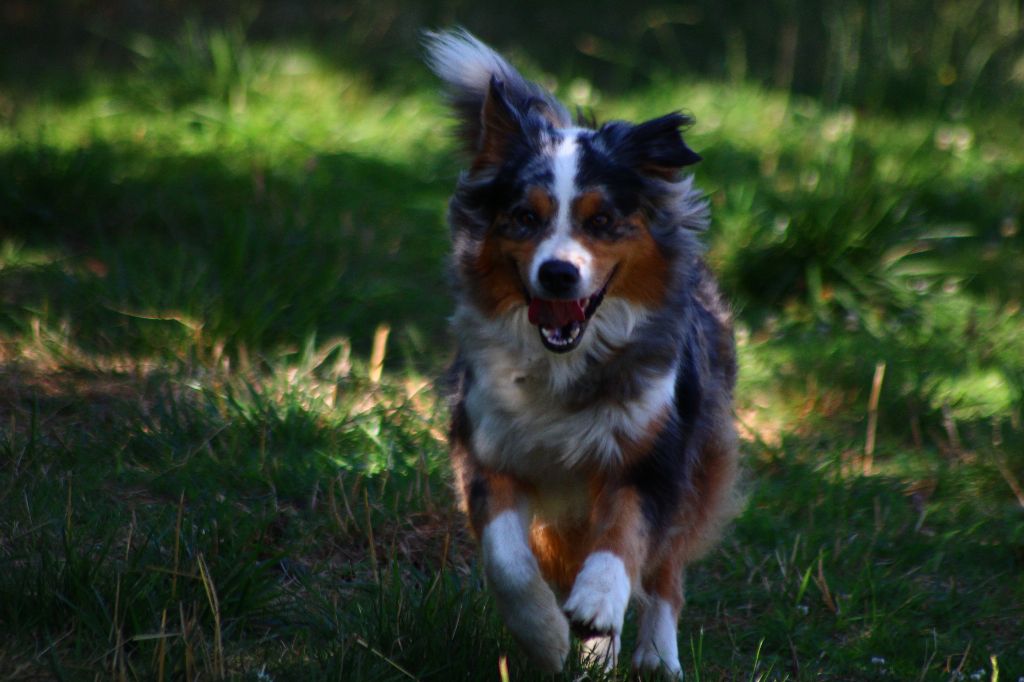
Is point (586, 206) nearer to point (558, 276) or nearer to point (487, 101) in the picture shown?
point (558, 276)

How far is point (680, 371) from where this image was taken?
3.58 m

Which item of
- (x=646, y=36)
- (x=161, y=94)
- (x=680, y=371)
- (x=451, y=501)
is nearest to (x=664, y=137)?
(x=680, y=371)

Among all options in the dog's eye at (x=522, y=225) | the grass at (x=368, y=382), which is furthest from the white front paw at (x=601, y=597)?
the dog's eye at (x=522, y=225)

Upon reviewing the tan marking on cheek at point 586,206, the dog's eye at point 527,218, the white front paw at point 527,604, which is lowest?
the white front paw at point 527,604

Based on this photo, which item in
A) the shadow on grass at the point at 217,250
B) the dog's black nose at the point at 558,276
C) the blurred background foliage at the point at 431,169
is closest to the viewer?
the dog's black nose at the point at 558,276

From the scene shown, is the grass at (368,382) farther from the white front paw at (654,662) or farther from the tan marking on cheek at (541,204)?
the tan marking on cheek at (541,204)

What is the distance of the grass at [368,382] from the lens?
310 centimetres

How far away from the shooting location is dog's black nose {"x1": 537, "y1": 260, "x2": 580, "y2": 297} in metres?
3.17

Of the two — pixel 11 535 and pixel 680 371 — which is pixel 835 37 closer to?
pixel 680 371

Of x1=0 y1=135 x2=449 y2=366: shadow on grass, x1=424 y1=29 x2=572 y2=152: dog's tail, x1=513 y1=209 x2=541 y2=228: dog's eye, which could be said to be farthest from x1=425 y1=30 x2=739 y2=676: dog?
x1=0 y1=135 x2=449 y2=366: shadow on grass

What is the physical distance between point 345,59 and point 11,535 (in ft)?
16.7

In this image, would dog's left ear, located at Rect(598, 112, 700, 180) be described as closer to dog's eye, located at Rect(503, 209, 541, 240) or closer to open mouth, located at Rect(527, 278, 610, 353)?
dog's eye, located at Rect(503, 209, 541, 240)

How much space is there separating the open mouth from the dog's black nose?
0.27 feet

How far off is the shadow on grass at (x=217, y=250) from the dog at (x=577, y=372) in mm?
1595
